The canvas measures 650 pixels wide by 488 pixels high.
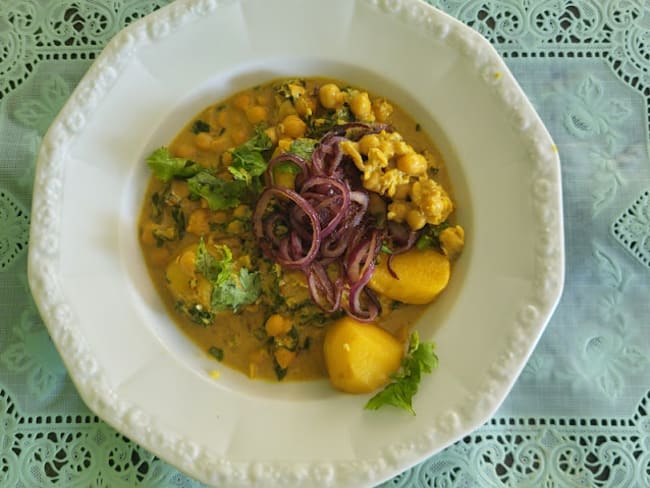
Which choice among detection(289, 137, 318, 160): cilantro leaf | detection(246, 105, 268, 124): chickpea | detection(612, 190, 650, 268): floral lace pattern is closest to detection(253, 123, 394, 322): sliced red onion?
detection(289, 137, 318, 160): cilantro leaf

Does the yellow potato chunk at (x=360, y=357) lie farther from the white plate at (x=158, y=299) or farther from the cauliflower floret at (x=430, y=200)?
the cauliflower floret at (x=430, y=200)

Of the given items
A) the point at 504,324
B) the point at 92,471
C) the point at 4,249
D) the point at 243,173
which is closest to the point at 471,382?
the point at 504,324

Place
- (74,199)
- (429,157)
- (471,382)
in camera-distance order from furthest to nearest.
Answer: (429,157) → (74,199) → (471,382)

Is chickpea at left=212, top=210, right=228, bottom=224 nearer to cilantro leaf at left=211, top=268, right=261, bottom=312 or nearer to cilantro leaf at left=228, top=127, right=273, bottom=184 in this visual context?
cilantro leaf at left=228, top=127, right=273, bottom=184

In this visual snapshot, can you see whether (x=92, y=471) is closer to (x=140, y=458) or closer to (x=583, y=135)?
(x=140, y=458)

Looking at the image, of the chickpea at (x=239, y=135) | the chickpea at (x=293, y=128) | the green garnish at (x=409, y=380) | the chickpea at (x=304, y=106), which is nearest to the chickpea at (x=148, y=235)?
the chickpea at (x=239, y=135)

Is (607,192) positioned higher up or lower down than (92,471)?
higher up
